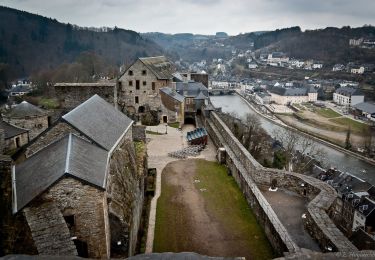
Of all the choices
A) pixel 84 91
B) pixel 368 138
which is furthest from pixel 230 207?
pixel 368 138

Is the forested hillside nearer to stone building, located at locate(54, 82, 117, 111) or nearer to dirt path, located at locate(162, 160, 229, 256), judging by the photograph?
stone building, located at locate(54, 82, 117, 111)

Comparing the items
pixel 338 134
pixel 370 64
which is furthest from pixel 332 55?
pixel 338 134

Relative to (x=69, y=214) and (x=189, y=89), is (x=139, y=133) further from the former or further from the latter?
(x=189, y=89)

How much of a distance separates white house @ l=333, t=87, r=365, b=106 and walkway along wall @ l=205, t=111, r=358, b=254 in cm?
7288

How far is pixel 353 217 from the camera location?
2920 centimetres

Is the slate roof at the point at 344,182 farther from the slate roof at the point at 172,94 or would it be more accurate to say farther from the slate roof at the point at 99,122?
the slate roof at the point at 99,122

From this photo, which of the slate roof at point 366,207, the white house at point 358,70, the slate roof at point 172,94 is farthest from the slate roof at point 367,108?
the white house at point 358,70

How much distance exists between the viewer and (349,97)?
8350 cm

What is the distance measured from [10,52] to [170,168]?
104 meters

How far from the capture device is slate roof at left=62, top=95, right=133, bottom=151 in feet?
37.9

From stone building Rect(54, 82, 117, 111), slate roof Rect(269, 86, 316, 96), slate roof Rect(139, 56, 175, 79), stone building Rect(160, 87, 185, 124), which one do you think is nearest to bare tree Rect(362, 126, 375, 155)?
slate roof Rect(139, 56, 175, 79)

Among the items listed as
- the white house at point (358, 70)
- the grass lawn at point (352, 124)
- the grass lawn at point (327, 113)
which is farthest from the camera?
the white house at point (358, 70)

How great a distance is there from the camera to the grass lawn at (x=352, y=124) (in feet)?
200

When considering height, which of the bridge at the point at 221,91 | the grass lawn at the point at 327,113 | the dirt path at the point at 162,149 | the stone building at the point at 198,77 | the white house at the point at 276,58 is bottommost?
the grass lawn at the point at 327,113
